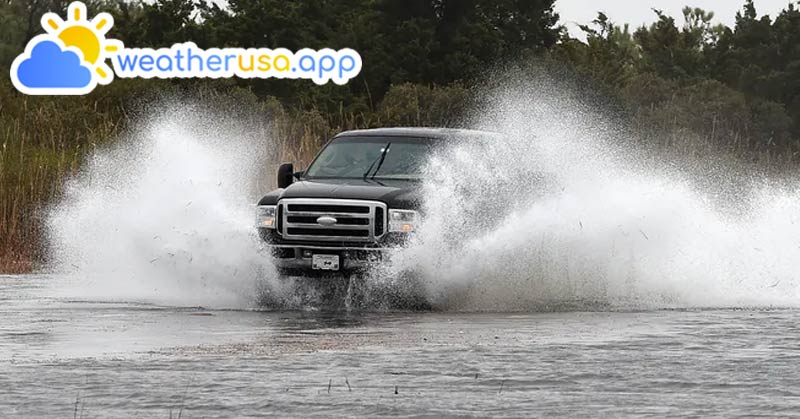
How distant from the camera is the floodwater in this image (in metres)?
10.8

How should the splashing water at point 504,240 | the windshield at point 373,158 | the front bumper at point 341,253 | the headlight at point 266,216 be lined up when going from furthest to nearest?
the windshield at point 373,158 < the headlight at point 266,216 < the splashing water at point 504,240 < the front bumper at point 341,253

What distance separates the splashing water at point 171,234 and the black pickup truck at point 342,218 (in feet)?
1.21

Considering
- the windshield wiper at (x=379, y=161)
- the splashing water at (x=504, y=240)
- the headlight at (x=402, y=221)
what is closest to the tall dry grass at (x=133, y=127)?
the splashing water at (x=504, y=240)

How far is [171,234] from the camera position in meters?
20.2

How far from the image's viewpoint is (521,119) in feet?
90.2

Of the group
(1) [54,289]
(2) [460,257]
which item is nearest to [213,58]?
(1) [54,289]

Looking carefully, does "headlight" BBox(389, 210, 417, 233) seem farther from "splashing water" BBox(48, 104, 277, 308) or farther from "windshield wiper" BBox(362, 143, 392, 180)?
"splashing water" BBox(48, 104, 277, 308)

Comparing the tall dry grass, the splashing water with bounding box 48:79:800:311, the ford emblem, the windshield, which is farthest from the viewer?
the tall dry grass

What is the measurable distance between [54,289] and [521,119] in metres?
8.01

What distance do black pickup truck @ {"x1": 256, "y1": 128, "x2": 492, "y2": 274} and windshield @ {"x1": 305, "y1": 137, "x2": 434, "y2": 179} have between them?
2 centimetres

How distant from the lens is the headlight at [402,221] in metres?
18.4

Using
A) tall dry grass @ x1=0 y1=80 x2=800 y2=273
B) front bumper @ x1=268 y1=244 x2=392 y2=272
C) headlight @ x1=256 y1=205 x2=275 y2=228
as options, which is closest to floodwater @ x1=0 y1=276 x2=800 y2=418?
front bumper @ x1=268 y1=244 x2=392 y2=272

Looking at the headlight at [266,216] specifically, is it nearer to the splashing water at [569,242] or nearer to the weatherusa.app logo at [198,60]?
the splashing water at [569,242]

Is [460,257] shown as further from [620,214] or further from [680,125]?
[680,125]
